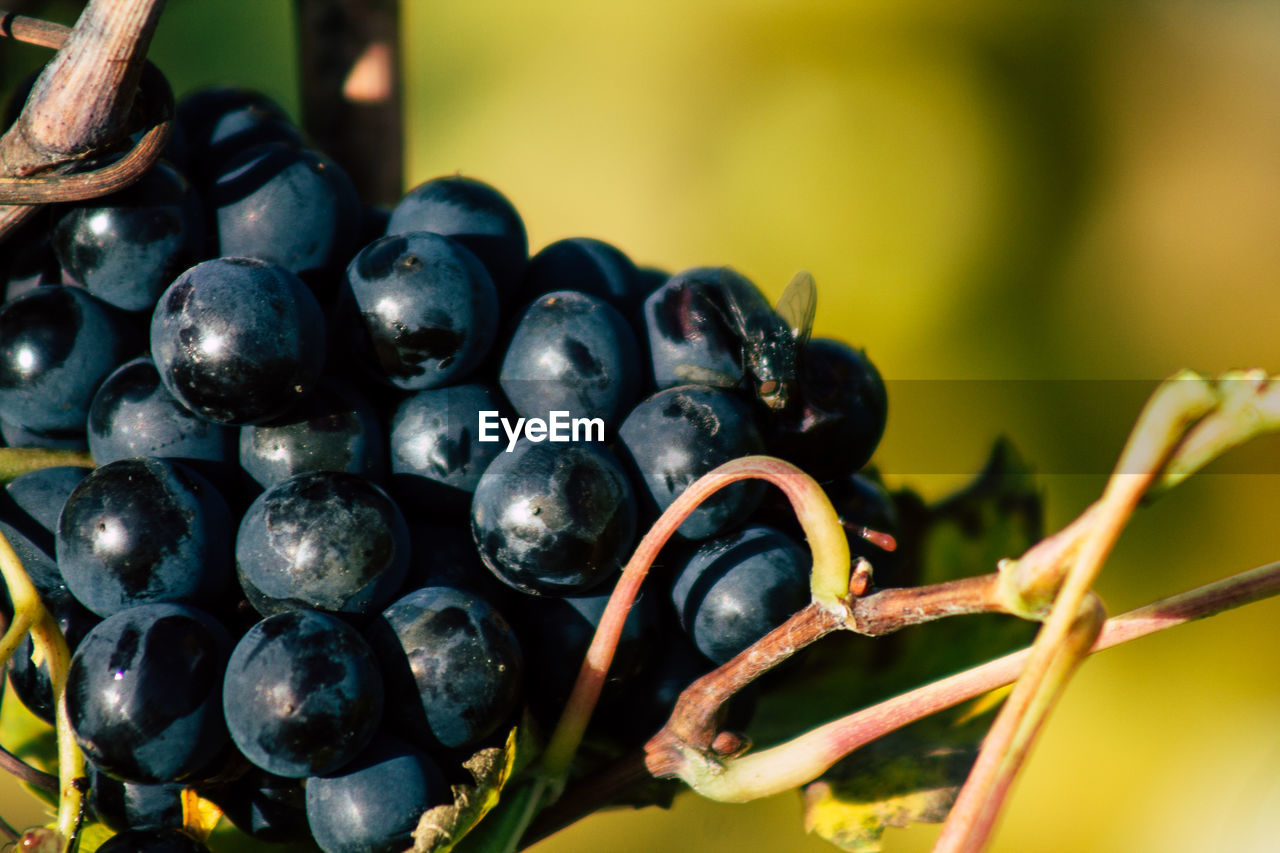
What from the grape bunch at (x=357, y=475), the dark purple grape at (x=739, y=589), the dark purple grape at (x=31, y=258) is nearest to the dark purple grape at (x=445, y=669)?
the grape bunch at (x=357, y=475)

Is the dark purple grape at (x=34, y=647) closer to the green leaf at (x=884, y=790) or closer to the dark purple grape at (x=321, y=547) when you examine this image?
the dark purple grape at (x=321, y=547)

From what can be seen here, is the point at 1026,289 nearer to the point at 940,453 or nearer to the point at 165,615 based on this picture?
the point at 940,453

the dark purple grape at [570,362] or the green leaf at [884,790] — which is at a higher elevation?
the dark purple grape at [570,362]

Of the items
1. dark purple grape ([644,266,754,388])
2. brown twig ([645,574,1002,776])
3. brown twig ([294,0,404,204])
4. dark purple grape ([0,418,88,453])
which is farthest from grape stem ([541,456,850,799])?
brown twig ([294,0,404,204])

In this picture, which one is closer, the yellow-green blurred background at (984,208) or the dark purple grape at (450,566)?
the dark purple grape at (450,566)

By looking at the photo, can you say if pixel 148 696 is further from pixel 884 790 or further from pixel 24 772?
pixel 884 790

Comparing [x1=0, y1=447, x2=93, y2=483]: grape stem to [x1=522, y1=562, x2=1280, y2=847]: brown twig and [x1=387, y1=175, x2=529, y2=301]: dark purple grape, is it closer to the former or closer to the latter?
[x1=387, y1=175, x2=529, y2=301]: dark purple grape

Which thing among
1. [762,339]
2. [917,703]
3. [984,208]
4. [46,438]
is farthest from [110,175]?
[984,208]
